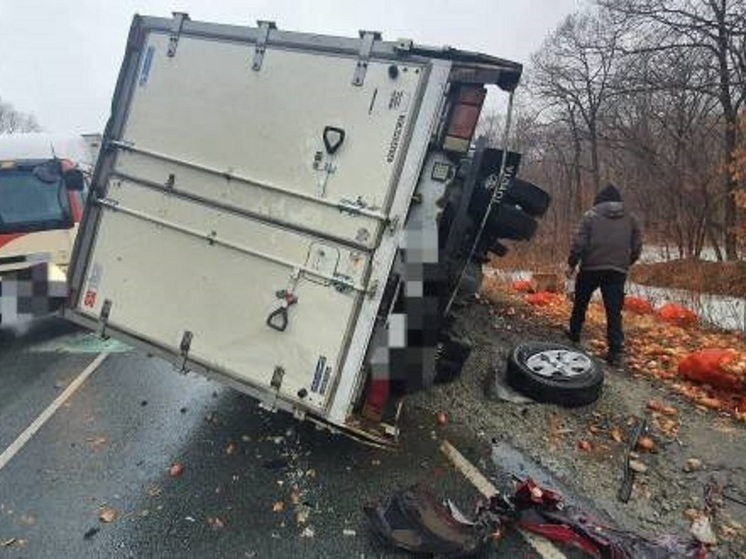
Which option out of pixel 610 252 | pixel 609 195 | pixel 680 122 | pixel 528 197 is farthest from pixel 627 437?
pixel 680 122

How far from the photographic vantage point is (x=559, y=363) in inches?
258

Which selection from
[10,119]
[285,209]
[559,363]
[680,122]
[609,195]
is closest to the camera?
[285,209]

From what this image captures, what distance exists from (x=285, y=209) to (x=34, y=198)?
563cm

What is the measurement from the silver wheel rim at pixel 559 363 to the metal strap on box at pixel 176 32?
4.07 metres

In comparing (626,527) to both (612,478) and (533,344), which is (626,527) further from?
(533,344)

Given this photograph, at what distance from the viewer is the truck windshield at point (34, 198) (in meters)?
8.55

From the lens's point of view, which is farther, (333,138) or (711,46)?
(711,46)

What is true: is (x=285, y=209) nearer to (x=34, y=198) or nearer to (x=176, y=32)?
(x=176, y=32)

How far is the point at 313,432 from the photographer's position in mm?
5629

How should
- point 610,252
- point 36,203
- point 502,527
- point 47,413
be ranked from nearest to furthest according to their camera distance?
1. point 502,527
2. point 47,413
3. point 610,252
4. point 36,203

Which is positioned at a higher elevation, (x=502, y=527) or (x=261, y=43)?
(x=261, y=43)

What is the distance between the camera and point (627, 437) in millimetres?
5723

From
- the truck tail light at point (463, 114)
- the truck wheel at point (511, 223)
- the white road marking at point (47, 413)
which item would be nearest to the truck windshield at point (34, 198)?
the white road marking at point (47, 413)

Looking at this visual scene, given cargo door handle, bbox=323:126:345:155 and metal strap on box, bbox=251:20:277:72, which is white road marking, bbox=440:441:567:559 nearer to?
cargo door handle, bbox=323:126:345:155
